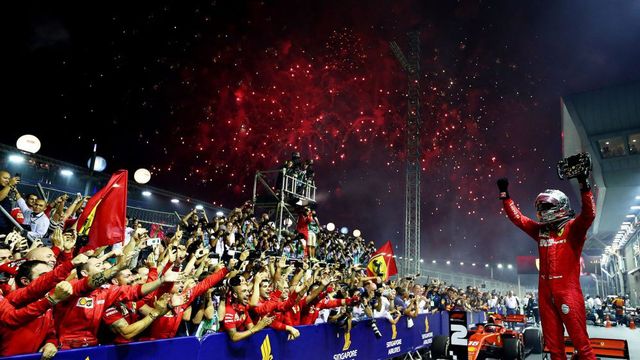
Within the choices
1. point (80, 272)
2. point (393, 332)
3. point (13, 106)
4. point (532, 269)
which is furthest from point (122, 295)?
point (532, 269)

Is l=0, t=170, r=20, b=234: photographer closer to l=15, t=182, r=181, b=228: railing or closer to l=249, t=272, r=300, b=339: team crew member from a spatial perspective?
l=249, t=272, r=300, b=339: team crew member

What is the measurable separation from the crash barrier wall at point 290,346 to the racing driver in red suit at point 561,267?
3334mm

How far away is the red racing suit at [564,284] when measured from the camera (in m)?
4.50

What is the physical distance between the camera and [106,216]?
7.14 metres

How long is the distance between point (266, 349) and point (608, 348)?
16.6ft

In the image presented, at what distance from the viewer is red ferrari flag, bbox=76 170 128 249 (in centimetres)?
698

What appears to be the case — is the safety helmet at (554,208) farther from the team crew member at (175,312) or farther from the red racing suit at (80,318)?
the red racing suit at (80,318)

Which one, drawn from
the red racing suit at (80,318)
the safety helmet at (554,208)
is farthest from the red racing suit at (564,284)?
the red racing suit at (80,318)

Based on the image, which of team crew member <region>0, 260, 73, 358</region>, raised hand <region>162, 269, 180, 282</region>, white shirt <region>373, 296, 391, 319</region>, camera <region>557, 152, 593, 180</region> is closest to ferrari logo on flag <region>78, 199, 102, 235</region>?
team crew member <region>0, 260, 73, 358</region>

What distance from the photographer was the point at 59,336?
4148mm

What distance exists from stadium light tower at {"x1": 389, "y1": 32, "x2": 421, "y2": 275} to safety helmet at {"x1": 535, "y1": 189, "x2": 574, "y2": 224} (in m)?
17.7

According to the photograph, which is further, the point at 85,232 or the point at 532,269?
the point at 532,269

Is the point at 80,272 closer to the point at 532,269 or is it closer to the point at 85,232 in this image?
the point at 85,232

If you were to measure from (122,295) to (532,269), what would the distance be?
66.0 meters
